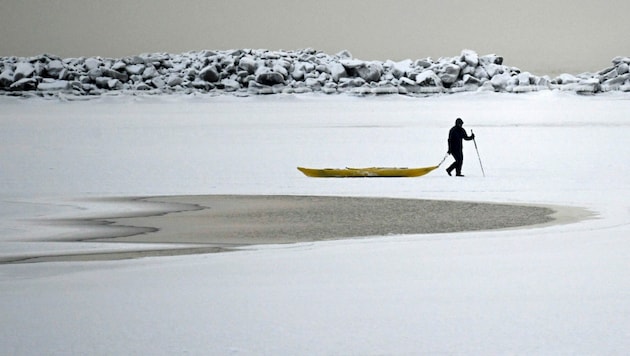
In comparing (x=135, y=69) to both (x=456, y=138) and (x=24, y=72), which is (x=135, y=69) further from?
(x=456, y=138)

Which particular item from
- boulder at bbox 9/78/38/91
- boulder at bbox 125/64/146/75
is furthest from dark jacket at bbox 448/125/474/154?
boulder at bbox 125/64/146/75

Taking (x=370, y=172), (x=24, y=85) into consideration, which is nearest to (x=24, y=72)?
(x=24, y=85)

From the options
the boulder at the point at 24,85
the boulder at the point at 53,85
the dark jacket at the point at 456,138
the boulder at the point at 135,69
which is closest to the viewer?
the dark jacket at the point at 456,138

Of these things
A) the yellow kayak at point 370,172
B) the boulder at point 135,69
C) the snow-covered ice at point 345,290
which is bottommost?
the yellow kayak at point 370,172

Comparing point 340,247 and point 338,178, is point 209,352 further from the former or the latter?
point 338,178

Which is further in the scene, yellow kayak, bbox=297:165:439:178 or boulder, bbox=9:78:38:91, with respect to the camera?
boulder, bbox=9:78:38:91

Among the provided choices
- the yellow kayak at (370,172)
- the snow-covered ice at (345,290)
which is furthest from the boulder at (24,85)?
the snow-covered ice at (345,290)

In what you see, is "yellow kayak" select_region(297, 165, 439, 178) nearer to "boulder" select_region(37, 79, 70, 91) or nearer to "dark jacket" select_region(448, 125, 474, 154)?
"dark jacket" select_region(448, 125, 474, 154)

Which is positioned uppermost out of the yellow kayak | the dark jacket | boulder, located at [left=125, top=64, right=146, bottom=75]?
boulder, located at [left=125, top=64, right=146, bottom=75]

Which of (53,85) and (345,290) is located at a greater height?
(53,85)

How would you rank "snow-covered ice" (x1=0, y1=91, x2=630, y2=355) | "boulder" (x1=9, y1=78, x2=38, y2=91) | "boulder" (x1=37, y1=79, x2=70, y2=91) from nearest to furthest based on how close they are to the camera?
"snow-covered ice" (x1=0, y1=91, x2=630, y2=355), "boulder" (x1=37, y1=79, x2=70, y2=91), "boulder" (x1=9, y1=78, x2=38, y2=91)

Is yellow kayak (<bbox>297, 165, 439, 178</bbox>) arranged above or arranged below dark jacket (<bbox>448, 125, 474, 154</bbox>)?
below

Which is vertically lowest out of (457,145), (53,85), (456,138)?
(457,145)

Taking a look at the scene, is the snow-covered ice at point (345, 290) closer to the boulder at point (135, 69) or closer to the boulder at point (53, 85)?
the boulder at point (53, 85)
